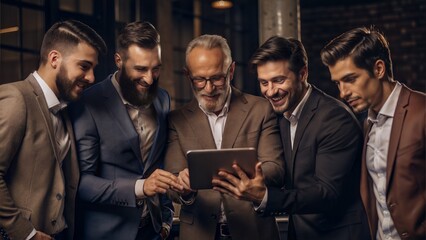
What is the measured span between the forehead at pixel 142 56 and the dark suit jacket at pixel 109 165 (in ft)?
0.66

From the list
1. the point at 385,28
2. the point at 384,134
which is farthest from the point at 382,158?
the point at 385,28

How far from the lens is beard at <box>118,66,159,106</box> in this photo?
330 cm

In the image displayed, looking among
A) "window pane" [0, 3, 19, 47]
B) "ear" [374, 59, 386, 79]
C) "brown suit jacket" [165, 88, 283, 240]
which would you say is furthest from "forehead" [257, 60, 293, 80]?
"window pane" [0, 3, 19, 47]

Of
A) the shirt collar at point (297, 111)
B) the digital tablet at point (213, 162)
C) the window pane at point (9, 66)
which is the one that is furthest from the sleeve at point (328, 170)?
the window pane at point (9, 66)

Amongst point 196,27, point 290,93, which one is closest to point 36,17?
point 196,27

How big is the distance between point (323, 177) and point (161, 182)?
2.57ft

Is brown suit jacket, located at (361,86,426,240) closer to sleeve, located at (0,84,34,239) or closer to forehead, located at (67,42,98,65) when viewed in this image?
forehead, located at (67,42,98,65)

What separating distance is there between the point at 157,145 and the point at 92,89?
470 mm

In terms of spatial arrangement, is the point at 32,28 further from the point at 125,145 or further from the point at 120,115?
the point at 125,145

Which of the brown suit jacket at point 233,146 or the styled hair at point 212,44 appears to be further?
the styled hair at point 212,44

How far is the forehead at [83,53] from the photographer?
10.6 ft

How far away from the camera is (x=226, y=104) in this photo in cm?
337

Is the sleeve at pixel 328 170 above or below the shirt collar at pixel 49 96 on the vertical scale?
below

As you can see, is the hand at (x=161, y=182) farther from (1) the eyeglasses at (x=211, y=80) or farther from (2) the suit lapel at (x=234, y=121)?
(1) the eyeglasses at (x=211, y=80)
